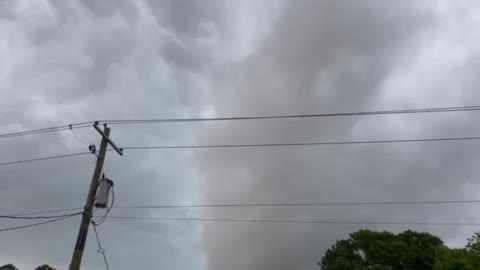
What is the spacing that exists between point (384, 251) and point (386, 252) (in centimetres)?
33

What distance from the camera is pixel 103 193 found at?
16609mm

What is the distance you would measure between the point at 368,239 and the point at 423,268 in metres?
8.17

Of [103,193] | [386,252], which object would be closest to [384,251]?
[386,252]

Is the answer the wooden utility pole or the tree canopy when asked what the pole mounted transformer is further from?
the tree canopy

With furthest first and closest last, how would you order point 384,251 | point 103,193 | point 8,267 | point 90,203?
point 8,267, point 384,251, point 103,193, point 90,203

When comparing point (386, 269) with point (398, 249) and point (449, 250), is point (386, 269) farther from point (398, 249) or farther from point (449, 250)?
point (449, 250)

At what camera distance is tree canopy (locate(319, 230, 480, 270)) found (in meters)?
61.1

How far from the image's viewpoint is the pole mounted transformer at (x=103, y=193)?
53.9ft

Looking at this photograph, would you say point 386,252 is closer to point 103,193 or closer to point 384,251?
point 384,251

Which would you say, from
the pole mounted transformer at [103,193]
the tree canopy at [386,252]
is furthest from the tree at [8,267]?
the pole mounted transformer at [103,193]

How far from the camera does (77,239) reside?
1550 centimetres

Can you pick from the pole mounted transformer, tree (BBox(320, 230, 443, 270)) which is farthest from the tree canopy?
the pole mounted transformer

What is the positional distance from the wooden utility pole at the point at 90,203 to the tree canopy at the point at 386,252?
165 feet

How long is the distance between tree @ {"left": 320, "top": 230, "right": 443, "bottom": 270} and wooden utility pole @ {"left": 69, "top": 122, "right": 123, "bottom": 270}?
1975 inches
